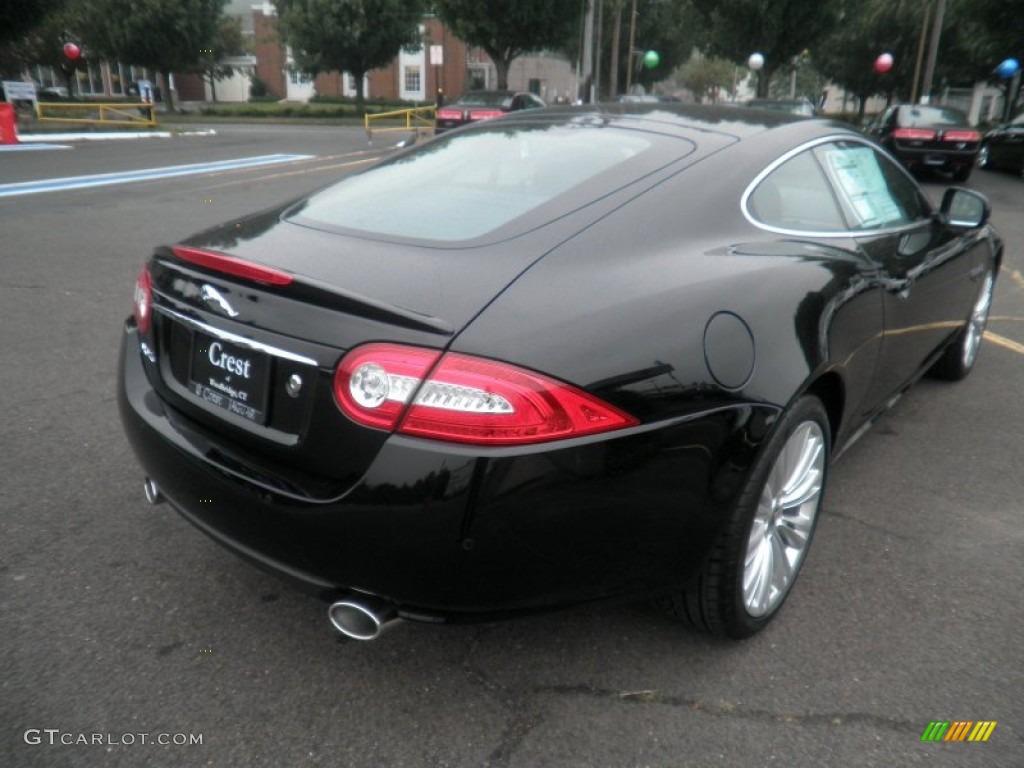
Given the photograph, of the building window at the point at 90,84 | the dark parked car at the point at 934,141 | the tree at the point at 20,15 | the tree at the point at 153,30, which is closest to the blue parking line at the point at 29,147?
the tree at the point at 20,15

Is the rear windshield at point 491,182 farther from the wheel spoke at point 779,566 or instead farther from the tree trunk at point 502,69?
the tree trunk at point 502,69

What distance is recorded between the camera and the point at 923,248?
11.7 ft

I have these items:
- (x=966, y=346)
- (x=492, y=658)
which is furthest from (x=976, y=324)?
(x=492, y=658)

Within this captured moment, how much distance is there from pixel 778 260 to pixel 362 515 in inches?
57.8

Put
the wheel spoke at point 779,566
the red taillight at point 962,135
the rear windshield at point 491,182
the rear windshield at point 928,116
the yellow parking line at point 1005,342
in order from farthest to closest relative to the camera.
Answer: the rear windshield at point 928,116
the red taillight at point 962,135
the yellow parking line at point 1005,342
the wheel spoke at point 779,566
the rear windshield at point 491,182

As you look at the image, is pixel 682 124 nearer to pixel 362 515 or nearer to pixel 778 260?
pixel 778 260

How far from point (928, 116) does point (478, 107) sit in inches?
383

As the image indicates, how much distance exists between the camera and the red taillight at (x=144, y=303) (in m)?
2.52

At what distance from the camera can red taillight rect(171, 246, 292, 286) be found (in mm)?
2104

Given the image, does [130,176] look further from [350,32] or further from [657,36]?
[657,36]

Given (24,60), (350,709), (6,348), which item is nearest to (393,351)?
(350,709)

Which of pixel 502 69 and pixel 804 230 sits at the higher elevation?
pixel 502 69

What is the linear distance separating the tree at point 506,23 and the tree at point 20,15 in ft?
62.2

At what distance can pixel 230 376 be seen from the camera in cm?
219
